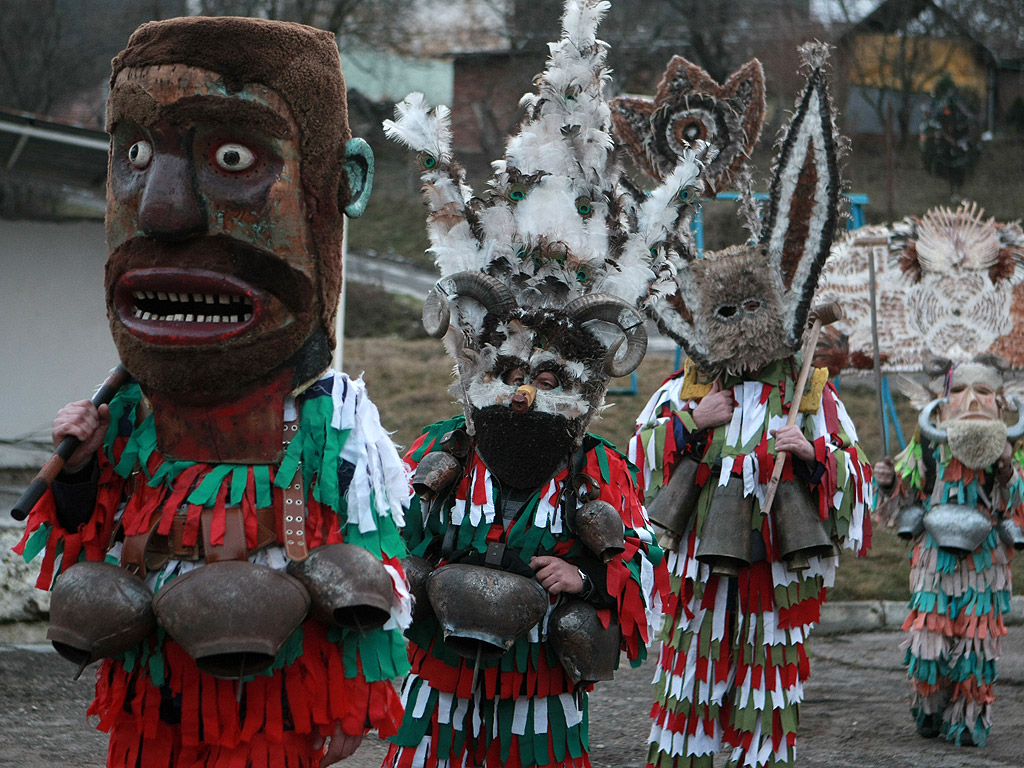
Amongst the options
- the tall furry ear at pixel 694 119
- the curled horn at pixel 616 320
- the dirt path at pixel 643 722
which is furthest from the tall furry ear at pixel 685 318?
the dirt path at pixel 643 722

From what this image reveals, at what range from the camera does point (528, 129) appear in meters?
3.80

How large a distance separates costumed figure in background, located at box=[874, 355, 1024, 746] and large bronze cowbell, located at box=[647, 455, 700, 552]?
1.58 metres

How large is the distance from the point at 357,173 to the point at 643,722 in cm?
372

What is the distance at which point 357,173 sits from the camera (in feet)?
9.91

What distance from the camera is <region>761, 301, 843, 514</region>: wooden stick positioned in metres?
4.58

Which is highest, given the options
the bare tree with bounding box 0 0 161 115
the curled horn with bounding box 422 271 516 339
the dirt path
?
the bare tree with bounding box 0 0 161 115

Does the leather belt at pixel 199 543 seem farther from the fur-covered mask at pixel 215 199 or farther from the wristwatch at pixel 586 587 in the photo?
the wristwatch at pixel 586 587

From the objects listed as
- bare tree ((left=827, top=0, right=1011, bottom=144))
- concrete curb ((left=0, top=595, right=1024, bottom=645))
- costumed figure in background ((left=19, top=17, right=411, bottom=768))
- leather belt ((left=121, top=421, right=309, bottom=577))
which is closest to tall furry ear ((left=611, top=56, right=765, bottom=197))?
costumed figure in background ((left=19, top=17, right=411, bottom=768))

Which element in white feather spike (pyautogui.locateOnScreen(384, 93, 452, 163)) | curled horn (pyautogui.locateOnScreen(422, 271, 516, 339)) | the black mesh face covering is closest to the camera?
the black mesh face covering

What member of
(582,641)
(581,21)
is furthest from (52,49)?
(582,641)

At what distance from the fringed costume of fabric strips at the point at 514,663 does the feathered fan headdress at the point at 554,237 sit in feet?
0.92

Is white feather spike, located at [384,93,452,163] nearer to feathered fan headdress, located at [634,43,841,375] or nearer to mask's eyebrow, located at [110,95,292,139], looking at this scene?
mask's eyebrow, located at [110,95,292,139]

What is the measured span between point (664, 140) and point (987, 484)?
237 centimetres

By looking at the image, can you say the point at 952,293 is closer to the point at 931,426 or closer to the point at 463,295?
the point at 931,426
